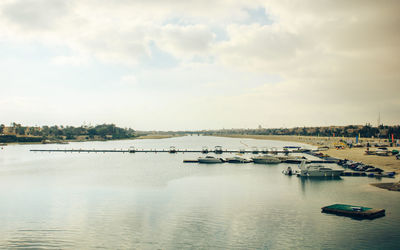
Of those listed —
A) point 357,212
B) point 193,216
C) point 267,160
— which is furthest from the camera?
point 267,160

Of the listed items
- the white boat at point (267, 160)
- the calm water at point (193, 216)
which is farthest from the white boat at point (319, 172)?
the white boat at point (267, 160)

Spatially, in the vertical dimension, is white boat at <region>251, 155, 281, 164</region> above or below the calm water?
above

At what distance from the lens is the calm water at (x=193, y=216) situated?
92.2 feet

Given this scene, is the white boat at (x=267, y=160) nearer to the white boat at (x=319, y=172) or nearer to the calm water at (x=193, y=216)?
the white boat at (x=319, y=172)

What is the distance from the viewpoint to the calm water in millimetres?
28109

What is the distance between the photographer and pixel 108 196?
4944 cm

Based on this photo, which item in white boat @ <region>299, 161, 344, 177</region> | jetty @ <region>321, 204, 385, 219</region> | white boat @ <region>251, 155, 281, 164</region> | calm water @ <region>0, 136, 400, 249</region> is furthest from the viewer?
white boat @ <region>251, 155, 281, 164</region>

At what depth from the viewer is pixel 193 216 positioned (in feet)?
119

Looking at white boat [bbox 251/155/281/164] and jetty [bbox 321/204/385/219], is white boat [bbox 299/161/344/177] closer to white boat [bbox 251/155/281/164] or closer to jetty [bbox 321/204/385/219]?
white boat [bbox 251/155/281/164]

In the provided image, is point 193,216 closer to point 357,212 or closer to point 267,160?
point 357,212

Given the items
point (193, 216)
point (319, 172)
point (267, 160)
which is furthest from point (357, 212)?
point (267, 160)

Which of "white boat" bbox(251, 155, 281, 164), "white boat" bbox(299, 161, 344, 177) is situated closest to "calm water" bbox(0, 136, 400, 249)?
"white boat" bbox(299, 161, 344, 177)

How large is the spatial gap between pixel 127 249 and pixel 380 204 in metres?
33.7

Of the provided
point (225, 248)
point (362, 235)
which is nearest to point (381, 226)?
point (362, 235)
